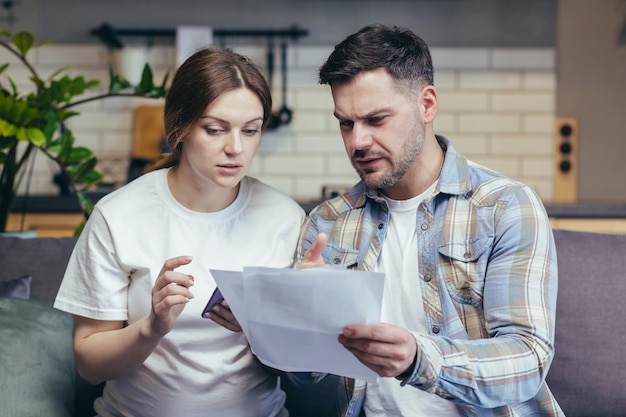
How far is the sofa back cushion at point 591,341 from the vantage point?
70.5 inches

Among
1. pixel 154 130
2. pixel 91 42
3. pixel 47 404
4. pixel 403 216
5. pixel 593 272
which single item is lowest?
pixel 47 404

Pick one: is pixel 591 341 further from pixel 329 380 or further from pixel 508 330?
pixel 329 380

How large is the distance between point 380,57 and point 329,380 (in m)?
0.80

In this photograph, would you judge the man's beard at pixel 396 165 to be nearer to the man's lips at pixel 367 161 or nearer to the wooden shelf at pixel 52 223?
the man's lips at pixel 367 161

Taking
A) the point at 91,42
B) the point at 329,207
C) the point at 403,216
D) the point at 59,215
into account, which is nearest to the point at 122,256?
the point at 329,207

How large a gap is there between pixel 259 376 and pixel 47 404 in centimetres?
46

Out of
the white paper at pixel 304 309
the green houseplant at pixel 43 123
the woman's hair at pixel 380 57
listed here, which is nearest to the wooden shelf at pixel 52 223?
the green houseplant at pixel 43 123

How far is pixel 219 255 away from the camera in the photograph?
1.64 metres

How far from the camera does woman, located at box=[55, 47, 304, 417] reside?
1.58 meters

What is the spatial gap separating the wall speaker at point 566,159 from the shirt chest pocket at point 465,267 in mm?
2676

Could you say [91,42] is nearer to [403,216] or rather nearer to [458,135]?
[458,135]

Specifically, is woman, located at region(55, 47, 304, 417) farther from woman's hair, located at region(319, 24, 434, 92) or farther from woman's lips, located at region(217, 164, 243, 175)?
woman's hair, located at region(319, 24, 434, 92)

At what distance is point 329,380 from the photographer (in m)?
1.90

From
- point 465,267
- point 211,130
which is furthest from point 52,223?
point 465,267
